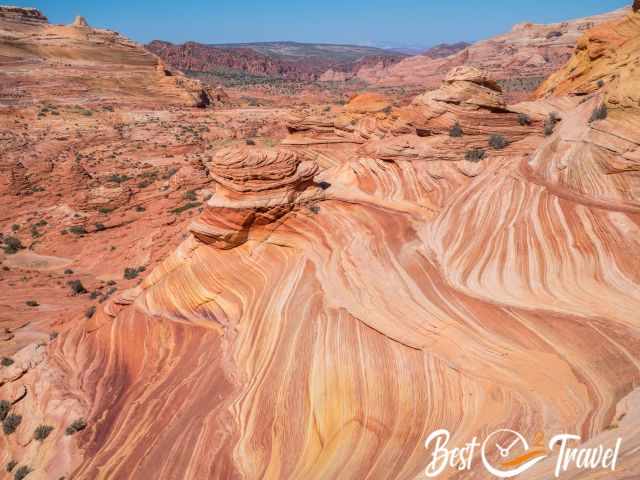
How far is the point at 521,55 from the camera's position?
86188mm

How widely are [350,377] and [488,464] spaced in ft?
8.76

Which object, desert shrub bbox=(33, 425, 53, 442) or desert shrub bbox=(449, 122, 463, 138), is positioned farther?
desert shrub bbox=(449, 122, 463, 138)

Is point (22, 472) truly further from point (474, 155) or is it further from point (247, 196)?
point (474, 155)

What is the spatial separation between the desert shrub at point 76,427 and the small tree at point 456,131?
1336 centimetres

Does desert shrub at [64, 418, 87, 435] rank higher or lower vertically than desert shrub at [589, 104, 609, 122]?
lower

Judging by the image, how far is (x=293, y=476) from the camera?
659cm

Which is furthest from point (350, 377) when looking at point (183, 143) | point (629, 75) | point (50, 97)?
point (50, 97)

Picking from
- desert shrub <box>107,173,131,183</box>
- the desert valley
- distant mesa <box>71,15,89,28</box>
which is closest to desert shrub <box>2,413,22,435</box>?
the desert valley

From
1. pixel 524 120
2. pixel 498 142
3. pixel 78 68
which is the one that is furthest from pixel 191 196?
Answer: pixel 78 68

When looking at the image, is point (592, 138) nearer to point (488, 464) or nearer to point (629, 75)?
point (629, 75)

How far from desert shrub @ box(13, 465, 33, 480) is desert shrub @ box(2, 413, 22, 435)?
4.49 ft

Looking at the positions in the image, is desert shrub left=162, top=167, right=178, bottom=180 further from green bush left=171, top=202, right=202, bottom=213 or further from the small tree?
the small tree

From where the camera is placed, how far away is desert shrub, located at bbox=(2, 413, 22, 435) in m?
9.73

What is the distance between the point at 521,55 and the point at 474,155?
89.4m
